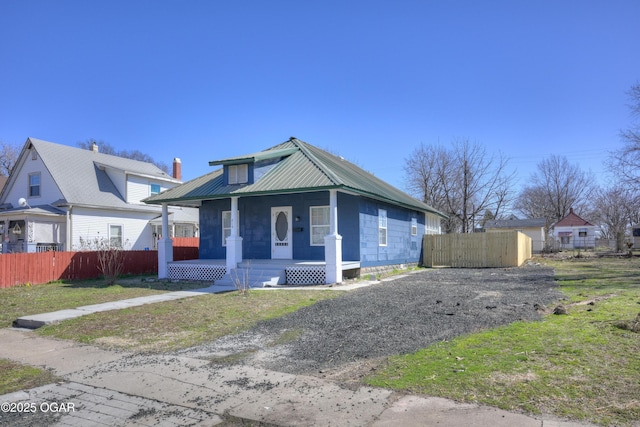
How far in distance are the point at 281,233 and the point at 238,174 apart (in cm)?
283

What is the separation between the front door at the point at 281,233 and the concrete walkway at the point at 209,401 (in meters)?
10.6

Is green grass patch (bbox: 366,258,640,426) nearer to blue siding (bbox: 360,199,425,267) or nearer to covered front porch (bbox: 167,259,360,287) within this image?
covered front porch (bbox: 167,259,360,287)

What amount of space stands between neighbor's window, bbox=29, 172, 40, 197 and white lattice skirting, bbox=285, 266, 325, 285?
60.3 feet

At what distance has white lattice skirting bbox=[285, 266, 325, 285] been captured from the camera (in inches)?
565

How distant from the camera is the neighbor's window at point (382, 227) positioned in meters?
18.4

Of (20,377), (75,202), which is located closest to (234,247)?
(20,377)

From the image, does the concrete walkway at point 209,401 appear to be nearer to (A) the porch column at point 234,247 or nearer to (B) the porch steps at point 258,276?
(B) the porch steps at point 258,276

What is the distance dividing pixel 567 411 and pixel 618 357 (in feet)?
6.42

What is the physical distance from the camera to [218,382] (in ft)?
17.1

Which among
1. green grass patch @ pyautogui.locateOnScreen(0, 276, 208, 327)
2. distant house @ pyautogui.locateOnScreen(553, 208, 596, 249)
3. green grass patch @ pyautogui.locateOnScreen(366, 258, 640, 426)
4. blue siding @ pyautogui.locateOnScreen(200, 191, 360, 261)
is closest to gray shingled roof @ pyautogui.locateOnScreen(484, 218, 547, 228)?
distant house @ pyautogui.locateOnScreen(553, 208, 596, 249)

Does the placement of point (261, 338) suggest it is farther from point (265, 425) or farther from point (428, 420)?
point (428, 420)

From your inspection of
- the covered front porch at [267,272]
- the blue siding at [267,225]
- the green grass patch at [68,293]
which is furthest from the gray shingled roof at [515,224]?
the green grass patch at [68,293]

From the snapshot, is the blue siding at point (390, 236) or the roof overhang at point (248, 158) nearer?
the roof overhang at point (248, 158)

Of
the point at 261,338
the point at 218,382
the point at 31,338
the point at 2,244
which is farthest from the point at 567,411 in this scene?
the point at 2,244
